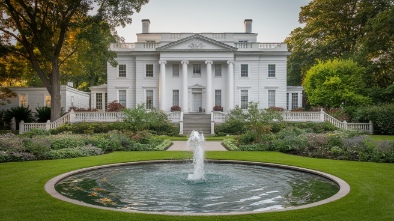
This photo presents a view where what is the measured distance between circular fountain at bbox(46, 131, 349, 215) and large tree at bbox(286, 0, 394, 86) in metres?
34.0

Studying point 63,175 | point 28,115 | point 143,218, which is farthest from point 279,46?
point 143,218

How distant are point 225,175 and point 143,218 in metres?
5.53

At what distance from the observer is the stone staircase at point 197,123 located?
3145 centimetres

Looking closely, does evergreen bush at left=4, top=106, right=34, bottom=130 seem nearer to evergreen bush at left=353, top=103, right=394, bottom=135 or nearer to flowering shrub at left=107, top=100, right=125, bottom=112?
flowering shrub at left=107, top=100, right=125, bottom=112

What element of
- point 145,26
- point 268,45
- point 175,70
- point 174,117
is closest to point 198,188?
point 174,117

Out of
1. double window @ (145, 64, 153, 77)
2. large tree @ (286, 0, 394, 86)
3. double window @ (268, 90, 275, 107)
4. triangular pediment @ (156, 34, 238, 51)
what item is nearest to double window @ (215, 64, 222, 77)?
→ triangular pediment @ (156, 34, 238, 51)

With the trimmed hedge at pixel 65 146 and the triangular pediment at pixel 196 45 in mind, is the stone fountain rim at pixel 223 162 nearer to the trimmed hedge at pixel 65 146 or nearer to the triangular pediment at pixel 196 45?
the trimmed hedge at pixel 65 146

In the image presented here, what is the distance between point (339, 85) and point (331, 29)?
1467 cm

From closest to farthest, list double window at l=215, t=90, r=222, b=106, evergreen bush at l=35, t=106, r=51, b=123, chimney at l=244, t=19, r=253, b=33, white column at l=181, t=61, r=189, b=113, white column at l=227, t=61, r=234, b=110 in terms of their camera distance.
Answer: evergreen bush at l=35, t=106, r=51, b=123 < white column at l=181, t=61, r=189, b=113 < white column at l=227, t=61, r=234, b=110 < double window at l=215, t=90, r=222, b=106 < chimney at l=244, t=19, r=253, b=33

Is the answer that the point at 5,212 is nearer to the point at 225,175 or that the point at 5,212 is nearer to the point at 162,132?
the point at 225,175

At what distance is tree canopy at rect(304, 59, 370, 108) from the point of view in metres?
33.8

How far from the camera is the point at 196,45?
1486 inches

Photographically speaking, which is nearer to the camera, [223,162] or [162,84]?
[223,162]

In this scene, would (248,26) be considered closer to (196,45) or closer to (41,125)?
(196,45)
